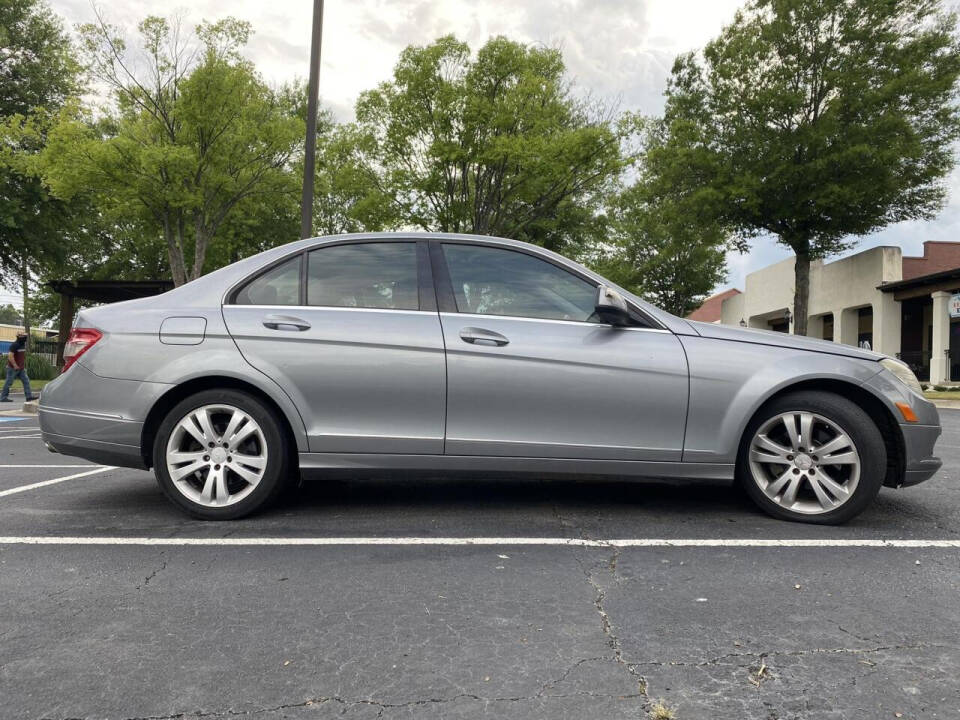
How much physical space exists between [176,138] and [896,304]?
26302mm

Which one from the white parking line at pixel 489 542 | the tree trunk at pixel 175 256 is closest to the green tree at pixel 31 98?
the tree trunk at pixel 175 256

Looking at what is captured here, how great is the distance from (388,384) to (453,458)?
1.86 ft

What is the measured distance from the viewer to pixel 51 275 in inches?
1089

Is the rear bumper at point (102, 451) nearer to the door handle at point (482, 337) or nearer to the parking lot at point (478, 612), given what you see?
the parking lot at point (478, 612)

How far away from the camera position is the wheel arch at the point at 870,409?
3.94 m

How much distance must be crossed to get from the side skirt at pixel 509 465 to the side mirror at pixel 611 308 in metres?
0.81

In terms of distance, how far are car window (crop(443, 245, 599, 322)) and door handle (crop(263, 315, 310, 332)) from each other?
35.9 inches

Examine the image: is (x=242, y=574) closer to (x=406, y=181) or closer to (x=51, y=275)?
(x=406, y=181)

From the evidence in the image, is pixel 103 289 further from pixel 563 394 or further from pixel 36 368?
pixel 563 394

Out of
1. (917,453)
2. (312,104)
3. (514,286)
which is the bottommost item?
(917,453)

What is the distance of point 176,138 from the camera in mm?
17031

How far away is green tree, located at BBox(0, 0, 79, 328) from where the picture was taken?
2158 cm

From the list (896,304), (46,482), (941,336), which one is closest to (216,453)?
(46,482)

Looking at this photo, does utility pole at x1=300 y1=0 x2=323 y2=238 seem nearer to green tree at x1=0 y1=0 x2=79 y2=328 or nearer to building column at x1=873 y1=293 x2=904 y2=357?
green tree at x1=0 y1=0 x2=79 y2=328
